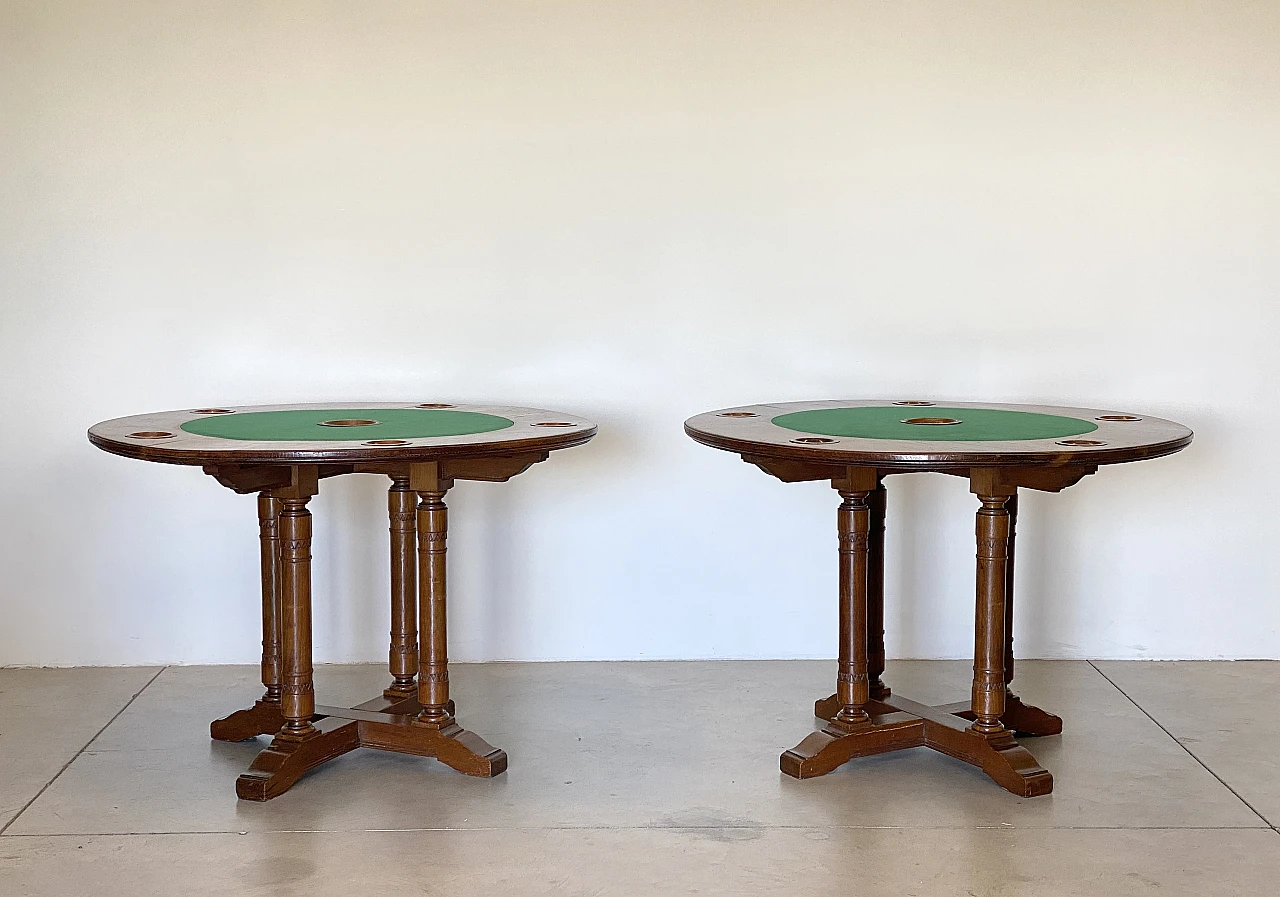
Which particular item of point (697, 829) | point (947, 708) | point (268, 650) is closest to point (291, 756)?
point (268, 650)

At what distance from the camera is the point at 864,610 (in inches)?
133

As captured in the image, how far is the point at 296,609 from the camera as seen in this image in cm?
323

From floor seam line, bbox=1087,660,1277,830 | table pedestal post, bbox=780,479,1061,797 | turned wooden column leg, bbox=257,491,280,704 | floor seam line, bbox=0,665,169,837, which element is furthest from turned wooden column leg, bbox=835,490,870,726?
floor seam line, bbox=0,665,169,837

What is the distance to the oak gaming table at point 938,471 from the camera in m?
2.91

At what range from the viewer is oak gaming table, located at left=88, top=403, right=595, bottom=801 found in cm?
297

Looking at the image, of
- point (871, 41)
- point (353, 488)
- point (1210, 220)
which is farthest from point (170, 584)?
point (1210, 220)

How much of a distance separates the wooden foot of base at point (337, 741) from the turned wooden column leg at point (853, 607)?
0.91m

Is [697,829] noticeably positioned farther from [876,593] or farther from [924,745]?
[876,593]

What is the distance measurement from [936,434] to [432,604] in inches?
51.7

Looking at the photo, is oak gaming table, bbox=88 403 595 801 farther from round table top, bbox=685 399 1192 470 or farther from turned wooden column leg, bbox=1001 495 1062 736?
turned wooden column leg, bbox=1001 495 1062 736

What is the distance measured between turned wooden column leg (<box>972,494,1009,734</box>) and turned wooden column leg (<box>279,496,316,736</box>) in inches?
65.0

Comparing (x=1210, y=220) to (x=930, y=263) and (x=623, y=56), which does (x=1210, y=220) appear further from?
(x=623, y=56)

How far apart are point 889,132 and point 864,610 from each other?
1679mm

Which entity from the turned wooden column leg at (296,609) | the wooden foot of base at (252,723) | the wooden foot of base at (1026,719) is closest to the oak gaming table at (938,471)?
the wooden foot of base at (1026,719)
